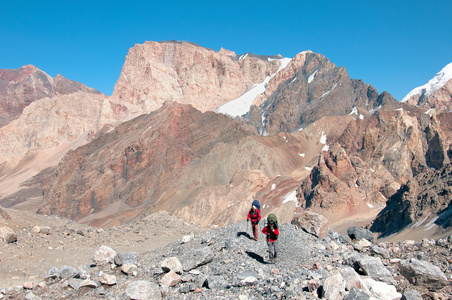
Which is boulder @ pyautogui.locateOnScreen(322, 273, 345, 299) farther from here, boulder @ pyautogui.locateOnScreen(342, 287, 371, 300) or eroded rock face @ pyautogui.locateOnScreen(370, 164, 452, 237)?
eroded rock face @ pyautogui.locateOnScreen(370, 164, 452, 237)

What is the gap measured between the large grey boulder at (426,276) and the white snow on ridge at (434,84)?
180 meters

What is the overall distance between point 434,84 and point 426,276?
638ft

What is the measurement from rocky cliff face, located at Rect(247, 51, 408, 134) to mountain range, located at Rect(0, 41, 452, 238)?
1.92ft

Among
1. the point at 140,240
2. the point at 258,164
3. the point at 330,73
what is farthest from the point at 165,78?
the point at 140,240

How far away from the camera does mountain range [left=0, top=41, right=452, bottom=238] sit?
2477 inches

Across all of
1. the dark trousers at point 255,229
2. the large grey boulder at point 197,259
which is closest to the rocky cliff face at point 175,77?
the dark trousers at point 255,229

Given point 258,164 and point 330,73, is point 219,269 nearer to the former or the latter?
point 258,164

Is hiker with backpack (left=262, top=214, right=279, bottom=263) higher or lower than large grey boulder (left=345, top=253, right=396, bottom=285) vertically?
higher

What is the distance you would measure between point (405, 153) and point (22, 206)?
91.1 meters

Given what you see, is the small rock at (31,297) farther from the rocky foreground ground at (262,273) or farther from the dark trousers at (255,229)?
the dark trousers at (255,229)

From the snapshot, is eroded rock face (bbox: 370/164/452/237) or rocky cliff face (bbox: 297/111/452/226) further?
rocky cliff face (bbox: 297/111/452/226)

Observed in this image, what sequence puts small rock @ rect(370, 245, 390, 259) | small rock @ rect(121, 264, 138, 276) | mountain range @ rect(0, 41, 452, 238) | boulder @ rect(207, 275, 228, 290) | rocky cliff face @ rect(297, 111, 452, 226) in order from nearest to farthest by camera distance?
boulder @ rect(207, 275, 228, 290) < small rock @ rect(370, 245, 390, 259) < small rock @ rect(121, 264, 138, 276) < mountain range @ rect(0, 41, 452, 238) < rocky cliff face @ rect(297, 111, 452, 226)

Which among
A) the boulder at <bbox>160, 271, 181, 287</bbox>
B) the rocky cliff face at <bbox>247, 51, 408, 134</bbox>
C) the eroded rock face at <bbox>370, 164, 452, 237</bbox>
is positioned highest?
the rocky cliff face at <bbox>247, 51, 408, 134</bbox>

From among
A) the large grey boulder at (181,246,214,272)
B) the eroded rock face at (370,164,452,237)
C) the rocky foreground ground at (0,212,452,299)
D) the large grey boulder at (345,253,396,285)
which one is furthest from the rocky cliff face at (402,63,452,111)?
the large grey boulder at (181,246,214,272)
